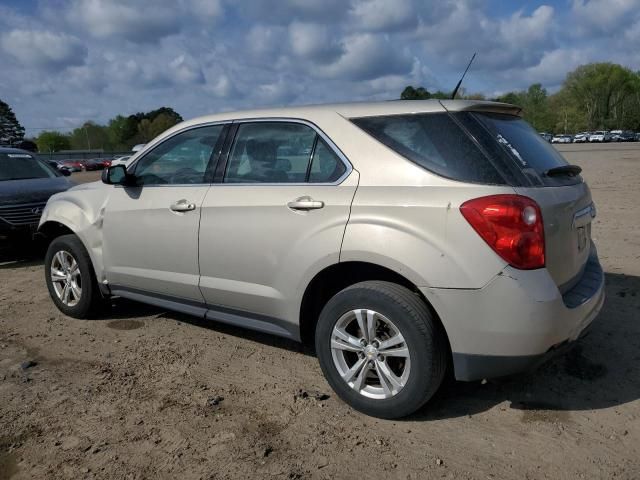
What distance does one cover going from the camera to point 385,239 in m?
3.08

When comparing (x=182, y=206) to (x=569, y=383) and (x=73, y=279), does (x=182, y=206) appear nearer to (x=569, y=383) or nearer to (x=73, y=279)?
(x=73, y=279)

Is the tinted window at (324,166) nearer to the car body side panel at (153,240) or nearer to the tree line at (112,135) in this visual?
the car body side panel at (153,240)

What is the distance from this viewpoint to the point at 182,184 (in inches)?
167

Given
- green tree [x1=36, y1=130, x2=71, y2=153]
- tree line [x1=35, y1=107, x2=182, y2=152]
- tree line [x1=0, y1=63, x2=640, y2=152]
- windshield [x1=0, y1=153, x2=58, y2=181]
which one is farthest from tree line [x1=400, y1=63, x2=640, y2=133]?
windshield [x1=0, y1=153, x2=58, y2=181]

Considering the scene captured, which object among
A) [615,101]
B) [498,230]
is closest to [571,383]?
[498,230]

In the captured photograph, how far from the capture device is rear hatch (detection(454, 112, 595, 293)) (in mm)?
2953

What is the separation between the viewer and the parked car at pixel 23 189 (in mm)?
7484

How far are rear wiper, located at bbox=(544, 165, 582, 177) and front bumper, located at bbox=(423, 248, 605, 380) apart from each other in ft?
2.18

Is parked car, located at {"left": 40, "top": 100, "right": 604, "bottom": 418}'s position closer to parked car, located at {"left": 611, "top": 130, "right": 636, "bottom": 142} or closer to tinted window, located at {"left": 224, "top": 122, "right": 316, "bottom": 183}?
tinted window, located at {"left": 224, "top": 122, "right": 316, "bottom": 183}

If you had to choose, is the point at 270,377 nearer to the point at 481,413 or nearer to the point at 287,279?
the point at 287,279

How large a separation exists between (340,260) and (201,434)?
1247 millimetres

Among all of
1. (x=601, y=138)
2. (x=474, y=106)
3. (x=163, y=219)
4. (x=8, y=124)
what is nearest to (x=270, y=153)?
(x=163, y=219)

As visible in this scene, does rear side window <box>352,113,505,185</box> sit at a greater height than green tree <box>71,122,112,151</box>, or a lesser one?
greater

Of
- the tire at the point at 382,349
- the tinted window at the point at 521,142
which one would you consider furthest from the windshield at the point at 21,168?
the tinted window at the point at 521,142
